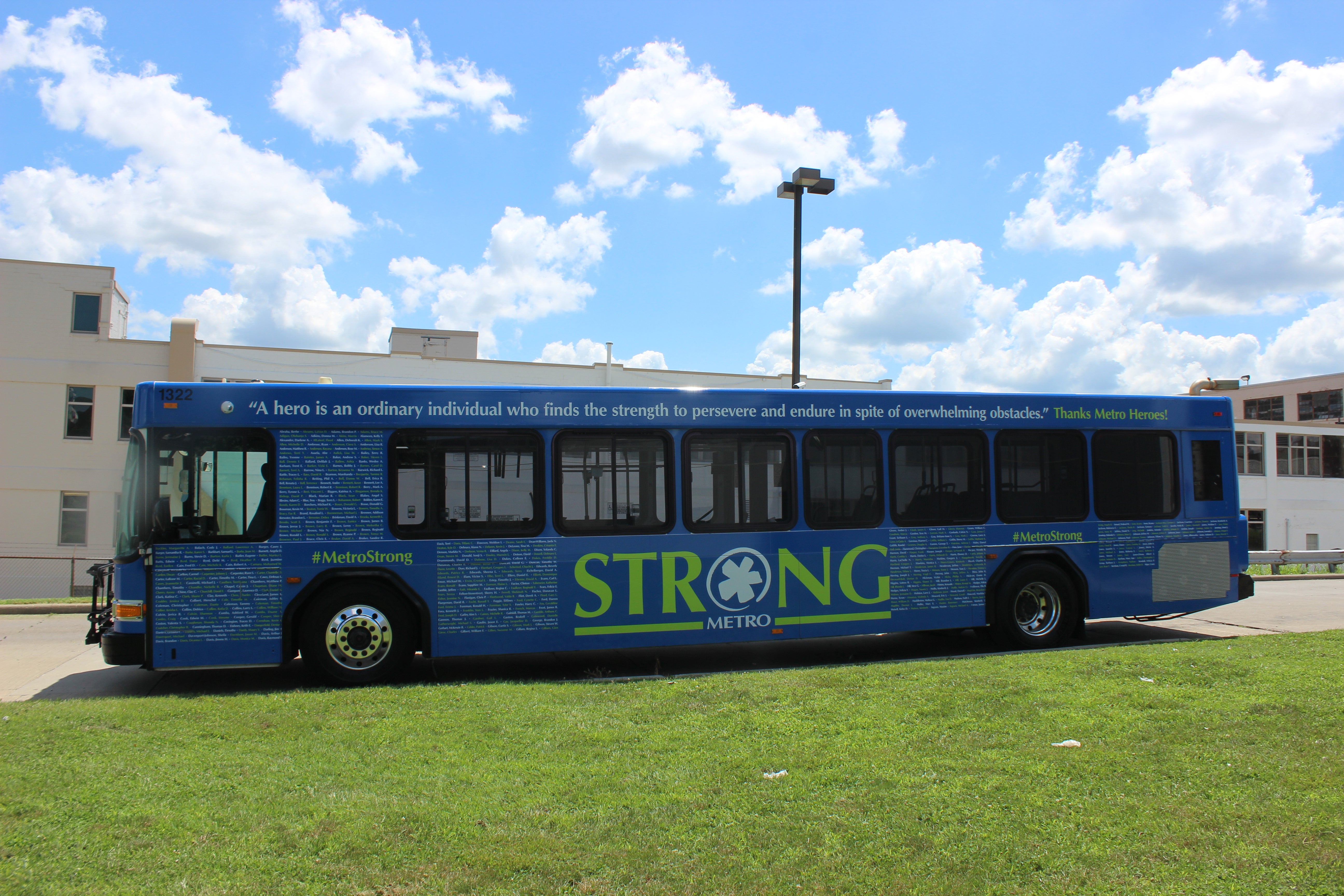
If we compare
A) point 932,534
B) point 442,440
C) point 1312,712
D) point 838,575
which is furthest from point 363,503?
point 1312,712

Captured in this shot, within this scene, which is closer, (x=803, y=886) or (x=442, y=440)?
(x=803, y=886)

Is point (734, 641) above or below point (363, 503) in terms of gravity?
below

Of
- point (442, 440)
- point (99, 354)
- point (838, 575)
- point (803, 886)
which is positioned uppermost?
point (99, 354)

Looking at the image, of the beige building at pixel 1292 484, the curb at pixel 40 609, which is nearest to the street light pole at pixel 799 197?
the curb at pixel 40 609

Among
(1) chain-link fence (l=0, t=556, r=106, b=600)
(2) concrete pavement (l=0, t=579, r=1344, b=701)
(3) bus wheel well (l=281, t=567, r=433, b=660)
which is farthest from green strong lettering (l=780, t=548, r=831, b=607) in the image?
(1) chain-link fence (l=0, t=556, r=106, b=600)

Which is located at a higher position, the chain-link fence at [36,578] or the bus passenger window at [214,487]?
the bus passenger window at [214,487]

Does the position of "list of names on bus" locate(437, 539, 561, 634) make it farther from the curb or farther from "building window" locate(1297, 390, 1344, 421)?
"building window" locate(1297, 390, 1344, 421)

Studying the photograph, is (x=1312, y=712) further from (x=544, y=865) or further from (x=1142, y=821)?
(x=544, y=865)

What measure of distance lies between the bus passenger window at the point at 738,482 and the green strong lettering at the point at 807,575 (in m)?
0.33

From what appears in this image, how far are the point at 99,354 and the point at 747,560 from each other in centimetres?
2957

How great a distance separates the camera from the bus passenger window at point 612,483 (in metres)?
8.96

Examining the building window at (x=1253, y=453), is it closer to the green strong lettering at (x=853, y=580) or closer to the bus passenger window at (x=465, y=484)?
the green strong lettering at (x=853, y=580)

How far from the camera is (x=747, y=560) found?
30.7 ft

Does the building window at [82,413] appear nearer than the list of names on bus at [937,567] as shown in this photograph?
No
